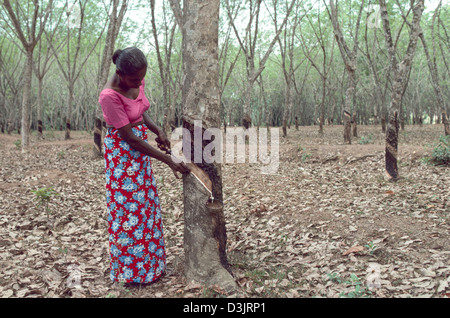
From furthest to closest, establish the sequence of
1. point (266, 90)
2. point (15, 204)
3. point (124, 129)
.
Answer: point (266, 90) → point (15, 204) → point (124, 129)

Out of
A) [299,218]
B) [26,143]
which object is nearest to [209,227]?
[299,218]

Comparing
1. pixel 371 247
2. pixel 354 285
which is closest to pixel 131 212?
pixel 354 285

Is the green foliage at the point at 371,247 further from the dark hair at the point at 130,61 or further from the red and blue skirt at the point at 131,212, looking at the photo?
the dark hair at the point at 130,61

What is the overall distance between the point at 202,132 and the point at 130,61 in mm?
827

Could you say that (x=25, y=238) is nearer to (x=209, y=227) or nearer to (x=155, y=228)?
(x=155, y=228)

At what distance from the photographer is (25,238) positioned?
178 inches

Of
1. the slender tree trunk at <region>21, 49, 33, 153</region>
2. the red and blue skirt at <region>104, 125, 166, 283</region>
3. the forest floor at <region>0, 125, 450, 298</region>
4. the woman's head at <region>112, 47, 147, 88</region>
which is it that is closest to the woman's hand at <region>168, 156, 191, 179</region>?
the red and blue skirt at <region>104, 125, 166, 283</region>

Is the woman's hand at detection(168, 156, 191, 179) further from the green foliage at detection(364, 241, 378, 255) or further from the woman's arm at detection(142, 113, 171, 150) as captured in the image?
the green foliage at detection(364, 241, 378, 255)

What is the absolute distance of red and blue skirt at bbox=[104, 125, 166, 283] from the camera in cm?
305

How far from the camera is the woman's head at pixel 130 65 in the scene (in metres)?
2.77

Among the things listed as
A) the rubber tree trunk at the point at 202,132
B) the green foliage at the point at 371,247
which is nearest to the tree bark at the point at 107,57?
the rubber tree trunk at the point at 202,132

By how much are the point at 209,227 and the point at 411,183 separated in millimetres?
4830

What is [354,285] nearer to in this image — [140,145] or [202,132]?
[202,132]
